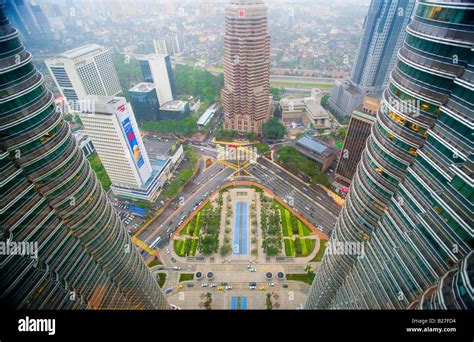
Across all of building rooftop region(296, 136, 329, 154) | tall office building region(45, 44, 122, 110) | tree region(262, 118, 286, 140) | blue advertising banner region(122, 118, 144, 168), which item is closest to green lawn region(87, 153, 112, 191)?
blue advertising banner region(122, 118, 144, 168)

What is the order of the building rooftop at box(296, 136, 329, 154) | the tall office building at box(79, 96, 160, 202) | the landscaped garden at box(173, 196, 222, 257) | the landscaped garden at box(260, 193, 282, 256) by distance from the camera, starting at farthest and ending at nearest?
1. the building rooftop at box(296, 136, 329, 154)
2. the landscaped garden at box(173, 196, 222, 257)
3. the landscaped garden at box(260, 193, 282, 256)
4. the tall office building at box(79, 96, 160, 202)

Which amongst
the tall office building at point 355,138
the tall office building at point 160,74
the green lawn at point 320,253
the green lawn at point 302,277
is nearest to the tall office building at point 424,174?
the green lawn at point 302,277

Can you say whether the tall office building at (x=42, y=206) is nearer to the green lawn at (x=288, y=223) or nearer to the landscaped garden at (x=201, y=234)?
the landscaped garden at (x=201, y=234)

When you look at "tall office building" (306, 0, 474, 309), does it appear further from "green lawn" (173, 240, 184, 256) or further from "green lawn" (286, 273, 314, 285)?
"green lawn" (173, 240, 184, 256)

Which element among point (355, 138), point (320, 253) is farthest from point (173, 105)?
point (320, 253)

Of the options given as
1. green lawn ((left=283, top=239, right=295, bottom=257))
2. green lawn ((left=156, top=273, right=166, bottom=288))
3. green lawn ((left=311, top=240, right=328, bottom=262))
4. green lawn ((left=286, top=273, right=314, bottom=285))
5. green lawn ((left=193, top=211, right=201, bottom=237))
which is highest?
green lawn ((left=193, top=211, right=201, bottom=237))

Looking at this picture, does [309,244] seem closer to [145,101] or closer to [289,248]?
[289,248]

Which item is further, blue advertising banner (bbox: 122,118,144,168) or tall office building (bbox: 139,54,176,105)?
tall office building (bbox: 139,54,176,105)
